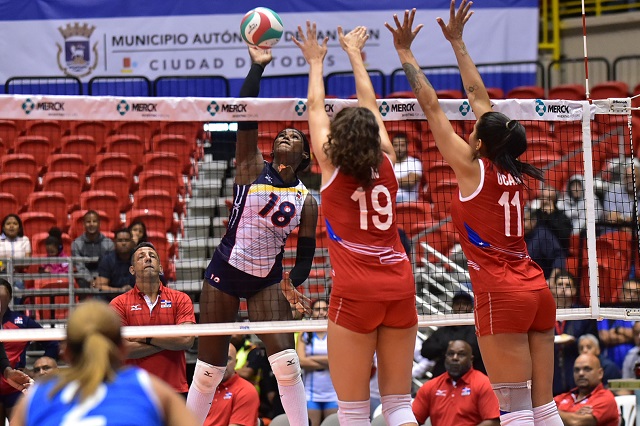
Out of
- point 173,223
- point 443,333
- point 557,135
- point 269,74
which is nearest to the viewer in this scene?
point 443,333

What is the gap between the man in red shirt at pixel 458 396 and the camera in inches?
397

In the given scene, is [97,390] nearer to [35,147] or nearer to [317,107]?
[317,107]

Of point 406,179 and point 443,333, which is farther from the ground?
point 406,179

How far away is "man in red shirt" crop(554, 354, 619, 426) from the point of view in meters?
10.2

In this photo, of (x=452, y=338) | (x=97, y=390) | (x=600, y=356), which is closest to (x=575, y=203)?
(x=600, y=356)

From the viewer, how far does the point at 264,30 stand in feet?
24.1

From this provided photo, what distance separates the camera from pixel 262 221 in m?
7.57

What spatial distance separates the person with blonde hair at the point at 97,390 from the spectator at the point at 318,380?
684cm

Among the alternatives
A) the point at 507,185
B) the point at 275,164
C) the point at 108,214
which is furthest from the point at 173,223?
the point at 507,185

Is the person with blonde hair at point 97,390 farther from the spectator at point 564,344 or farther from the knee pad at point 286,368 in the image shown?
the spectator at point 564,344

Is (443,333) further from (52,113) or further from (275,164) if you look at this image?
(52,113)

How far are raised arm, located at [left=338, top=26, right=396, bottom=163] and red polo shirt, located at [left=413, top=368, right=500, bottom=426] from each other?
4469mm

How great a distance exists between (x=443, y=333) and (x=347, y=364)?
544 centimetres

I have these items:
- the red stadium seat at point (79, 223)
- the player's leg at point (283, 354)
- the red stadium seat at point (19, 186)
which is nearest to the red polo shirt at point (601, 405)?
the player's leg at point (283, 354)
